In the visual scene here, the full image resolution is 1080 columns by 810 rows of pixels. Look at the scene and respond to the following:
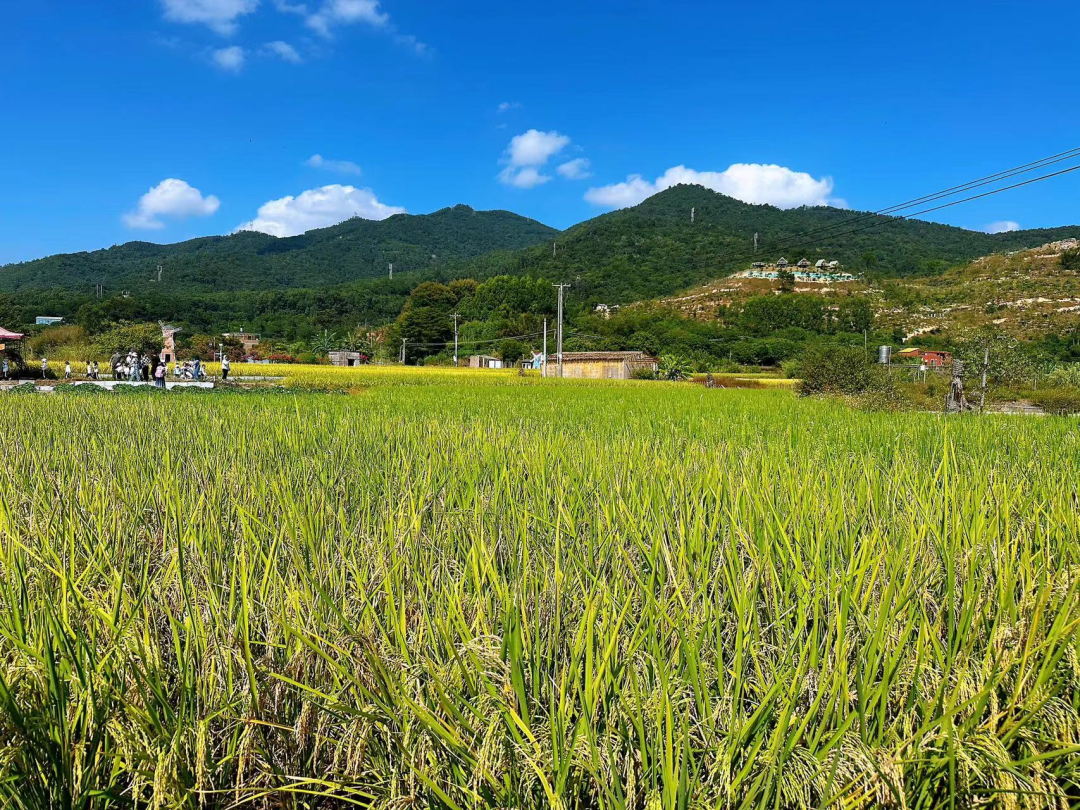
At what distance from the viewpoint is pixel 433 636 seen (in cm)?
108

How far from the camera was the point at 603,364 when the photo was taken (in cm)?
4019

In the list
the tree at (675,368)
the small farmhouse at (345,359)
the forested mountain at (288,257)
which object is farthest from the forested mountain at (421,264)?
the small farmhouse at (345,359)

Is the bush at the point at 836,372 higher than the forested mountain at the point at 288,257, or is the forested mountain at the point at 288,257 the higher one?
the forested mountain at the point at 288,257

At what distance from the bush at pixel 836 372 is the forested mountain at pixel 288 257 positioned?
85127mm

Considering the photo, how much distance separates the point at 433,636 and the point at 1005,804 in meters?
0.90

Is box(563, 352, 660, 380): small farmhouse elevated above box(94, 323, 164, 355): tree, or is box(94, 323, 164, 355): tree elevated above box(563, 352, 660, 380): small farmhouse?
box(94, 323, 164, 355): tree

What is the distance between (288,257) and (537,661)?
386 ft

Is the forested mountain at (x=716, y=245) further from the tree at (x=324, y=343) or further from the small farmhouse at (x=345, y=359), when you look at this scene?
the small farmhouse at (x=345, y=359)

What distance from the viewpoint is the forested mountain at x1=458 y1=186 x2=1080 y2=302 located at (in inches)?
2459

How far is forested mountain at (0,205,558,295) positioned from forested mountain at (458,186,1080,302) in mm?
31751

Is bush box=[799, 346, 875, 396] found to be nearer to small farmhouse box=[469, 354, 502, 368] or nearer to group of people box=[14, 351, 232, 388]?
group of people box=[14, 351, 232, 388]

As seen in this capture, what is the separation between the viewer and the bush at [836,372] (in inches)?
625

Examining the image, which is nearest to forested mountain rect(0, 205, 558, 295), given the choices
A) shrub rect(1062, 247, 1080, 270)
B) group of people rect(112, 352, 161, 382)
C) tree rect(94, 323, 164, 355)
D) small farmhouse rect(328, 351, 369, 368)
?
tree rect(94, 323, 164, 355)

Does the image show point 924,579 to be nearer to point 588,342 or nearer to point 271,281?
point 588,342
